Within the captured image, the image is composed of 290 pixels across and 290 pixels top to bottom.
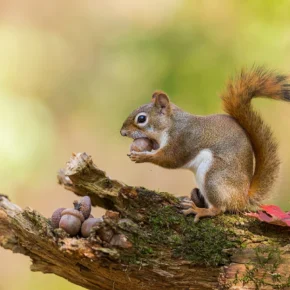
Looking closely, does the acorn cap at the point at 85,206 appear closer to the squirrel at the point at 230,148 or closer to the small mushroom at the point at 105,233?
the small mushroom at the point at 105,233

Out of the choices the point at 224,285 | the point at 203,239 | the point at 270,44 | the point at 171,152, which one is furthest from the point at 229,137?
the point at 270,44

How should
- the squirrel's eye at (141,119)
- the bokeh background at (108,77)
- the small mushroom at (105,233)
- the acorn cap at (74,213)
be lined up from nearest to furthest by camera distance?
the small mushroom at (105,233) → the acorn cap at (74,213) → the squirrel's eye at (141,119) → the bokeh background at (108,77)

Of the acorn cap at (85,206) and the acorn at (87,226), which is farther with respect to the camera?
the acorn cap at (85,206)

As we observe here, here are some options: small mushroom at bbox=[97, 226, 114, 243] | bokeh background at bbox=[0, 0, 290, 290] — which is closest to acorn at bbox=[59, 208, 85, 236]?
small mushroom at bbox=[97, 226, 114, 243]

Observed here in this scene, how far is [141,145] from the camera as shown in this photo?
7.72 ft

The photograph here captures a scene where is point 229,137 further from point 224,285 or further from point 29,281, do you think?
point 29,281

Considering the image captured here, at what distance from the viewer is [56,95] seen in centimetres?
420

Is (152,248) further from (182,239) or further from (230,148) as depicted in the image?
(230,148)

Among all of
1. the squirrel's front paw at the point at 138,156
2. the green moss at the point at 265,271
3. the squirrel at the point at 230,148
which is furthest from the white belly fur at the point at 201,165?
the green moss at the point at 265,271

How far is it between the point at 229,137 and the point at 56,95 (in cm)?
226

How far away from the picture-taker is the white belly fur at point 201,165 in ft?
7.05

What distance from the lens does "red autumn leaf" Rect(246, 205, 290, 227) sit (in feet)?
6.13

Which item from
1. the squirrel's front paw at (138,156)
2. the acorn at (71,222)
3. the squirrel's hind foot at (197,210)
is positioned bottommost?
the acorn at (71,222)

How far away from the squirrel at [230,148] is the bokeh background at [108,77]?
4.81 ft
